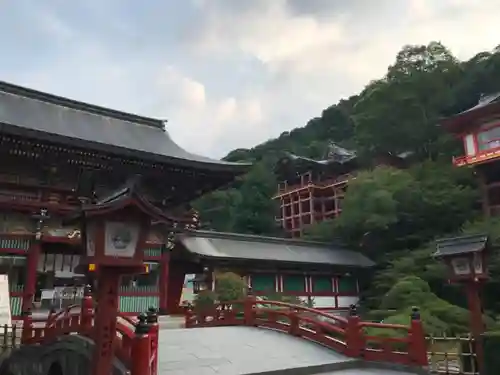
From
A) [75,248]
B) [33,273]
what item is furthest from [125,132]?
[33,273]

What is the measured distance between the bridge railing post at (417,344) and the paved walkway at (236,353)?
49 cm

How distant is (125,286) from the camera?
16.5 m

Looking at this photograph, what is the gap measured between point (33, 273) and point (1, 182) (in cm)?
292

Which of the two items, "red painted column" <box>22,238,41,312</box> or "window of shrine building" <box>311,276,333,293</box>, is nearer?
"red painted column" <box>22,238,41,312</box>

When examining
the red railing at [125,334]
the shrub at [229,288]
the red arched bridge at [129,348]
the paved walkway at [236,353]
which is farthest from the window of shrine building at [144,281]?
the red railing at [125,334]

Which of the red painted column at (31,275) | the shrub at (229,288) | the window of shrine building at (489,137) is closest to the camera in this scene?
the red painted column at (31,275)

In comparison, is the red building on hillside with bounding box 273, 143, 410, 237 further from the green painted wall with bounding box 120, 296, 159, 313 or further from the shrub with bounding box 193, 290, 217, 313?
the green painted wall with bounding box 120, 296, 159, 313

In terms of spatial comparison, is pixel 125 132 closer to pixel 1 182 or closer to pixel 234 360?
pixel 1 182

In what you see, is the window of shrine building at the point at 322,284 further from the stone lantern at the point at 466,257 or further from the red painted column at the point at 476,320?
the red painted column at the point at 476,320

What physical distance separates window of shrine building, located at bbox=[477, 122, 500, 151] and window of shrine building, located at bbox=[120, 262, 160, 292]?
71.2 ft

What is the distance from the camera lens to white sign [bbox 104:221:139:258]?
19.1 ft

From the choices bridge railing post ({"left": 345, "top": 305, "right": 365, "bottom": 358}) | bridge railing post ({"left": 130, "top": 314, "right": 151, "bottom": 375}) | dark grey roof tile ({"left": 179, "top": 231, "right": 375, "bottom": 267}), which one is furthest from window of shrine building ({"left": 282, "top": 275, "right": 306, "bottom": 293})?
bridge railing post ({"left": 130, "top": 314, "right": 151, "bottom": 375})

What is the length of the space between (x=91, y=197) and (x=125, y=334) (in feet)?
29.9

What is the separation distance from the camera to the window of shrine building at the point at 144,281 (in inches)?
650
